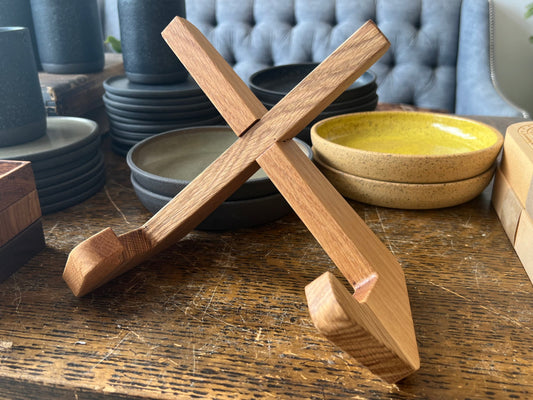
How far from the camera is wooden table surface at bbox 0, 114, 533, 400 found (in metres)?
0.38

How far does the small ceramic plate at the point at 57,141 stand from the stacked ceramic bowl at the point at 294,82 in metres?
0.29

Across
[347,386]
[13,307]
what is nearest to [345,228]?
[347,386]

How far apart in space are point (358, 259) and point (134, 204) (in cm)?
38

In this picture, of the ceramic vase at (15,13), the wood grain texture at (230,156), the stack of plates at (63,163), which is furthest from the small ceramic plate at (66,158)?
the ceramic vase at (15,13)

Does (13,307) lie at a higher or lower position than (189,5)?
lower

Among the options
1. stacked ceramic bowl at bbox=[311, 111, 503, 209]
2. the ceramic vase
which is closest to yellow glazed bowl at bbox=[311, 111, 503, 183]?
stacked ceramic bowl at bbox=[311, 111, 503, 209]

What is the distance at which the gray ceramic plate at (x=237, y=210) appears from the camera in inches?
22.9

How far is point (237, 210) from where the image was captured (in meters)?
0.58

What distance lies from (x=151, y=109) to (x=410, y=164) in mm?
445

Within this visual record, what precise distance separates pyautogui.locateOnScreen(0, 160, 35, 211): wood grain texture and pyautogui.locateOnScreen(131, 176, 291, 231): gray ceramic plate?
127 millimetres

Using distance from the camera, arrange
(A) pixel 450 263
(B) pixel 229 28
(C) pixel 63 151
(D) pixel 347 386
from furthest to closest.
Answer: (B) pixel 229 28, (C) pixel 63 151, (A) pixel 450 263, (D) pixel 347 386

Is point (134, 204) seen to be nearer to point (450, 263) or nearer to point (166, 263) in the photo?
point (166, 263)

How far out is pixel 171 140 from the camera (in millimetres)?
732

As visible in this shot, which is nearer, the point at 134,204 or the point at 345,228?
the point at 345,228
